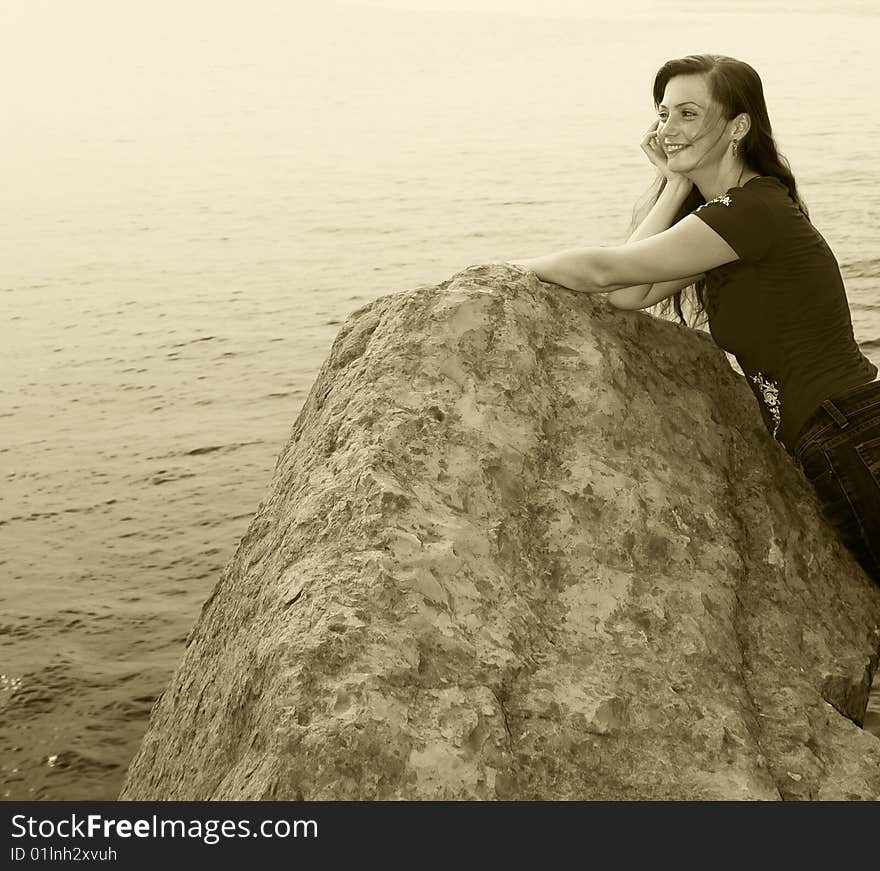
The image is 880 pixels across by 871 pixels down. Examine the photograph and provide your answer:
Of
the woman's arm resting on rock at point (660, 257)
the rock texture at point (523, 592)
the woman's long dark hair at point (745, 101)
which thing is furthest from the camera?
the woman's long dark hair at point (745, 101)

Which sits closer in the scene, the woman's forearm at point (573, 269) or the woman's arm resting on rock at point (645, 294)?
the woman's forearm at point (573, 269)

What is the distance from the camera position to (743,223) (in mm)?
3566

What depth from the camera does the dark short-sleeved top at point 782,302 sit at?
3594mm

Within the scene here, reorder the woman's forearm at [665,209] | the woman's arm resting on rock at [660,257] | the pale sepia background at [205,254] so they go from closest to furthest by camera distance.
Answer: the woman's arm resting on rock at [660,257]
the woman's forearm at [665,209]
the pale sepia background at [205,254]

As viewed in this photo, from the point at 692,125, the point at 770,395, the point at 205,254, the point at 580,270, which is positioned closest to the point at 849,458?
the point at 770,395

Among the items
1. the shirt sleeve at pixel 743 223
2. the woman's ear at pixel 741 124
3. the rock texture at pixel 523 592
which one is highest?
the woman's ear at pixel 741 124

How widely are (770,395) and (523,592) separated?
1.19m

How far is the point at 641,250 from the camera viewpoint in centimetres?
356

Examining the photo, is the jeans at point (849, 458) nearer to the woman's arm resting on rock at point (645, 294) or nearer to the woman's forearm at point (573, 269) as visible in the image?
the woman's arm resting on rock at point (645, 294)

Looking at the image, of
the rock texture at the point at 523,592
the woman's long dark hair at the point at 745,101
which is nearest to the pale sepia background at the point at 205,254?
the rock texture at the point at 523,592

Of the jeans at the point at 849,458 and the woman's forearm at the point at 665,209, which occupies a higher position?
the woman's forearm at the point at 665,209
